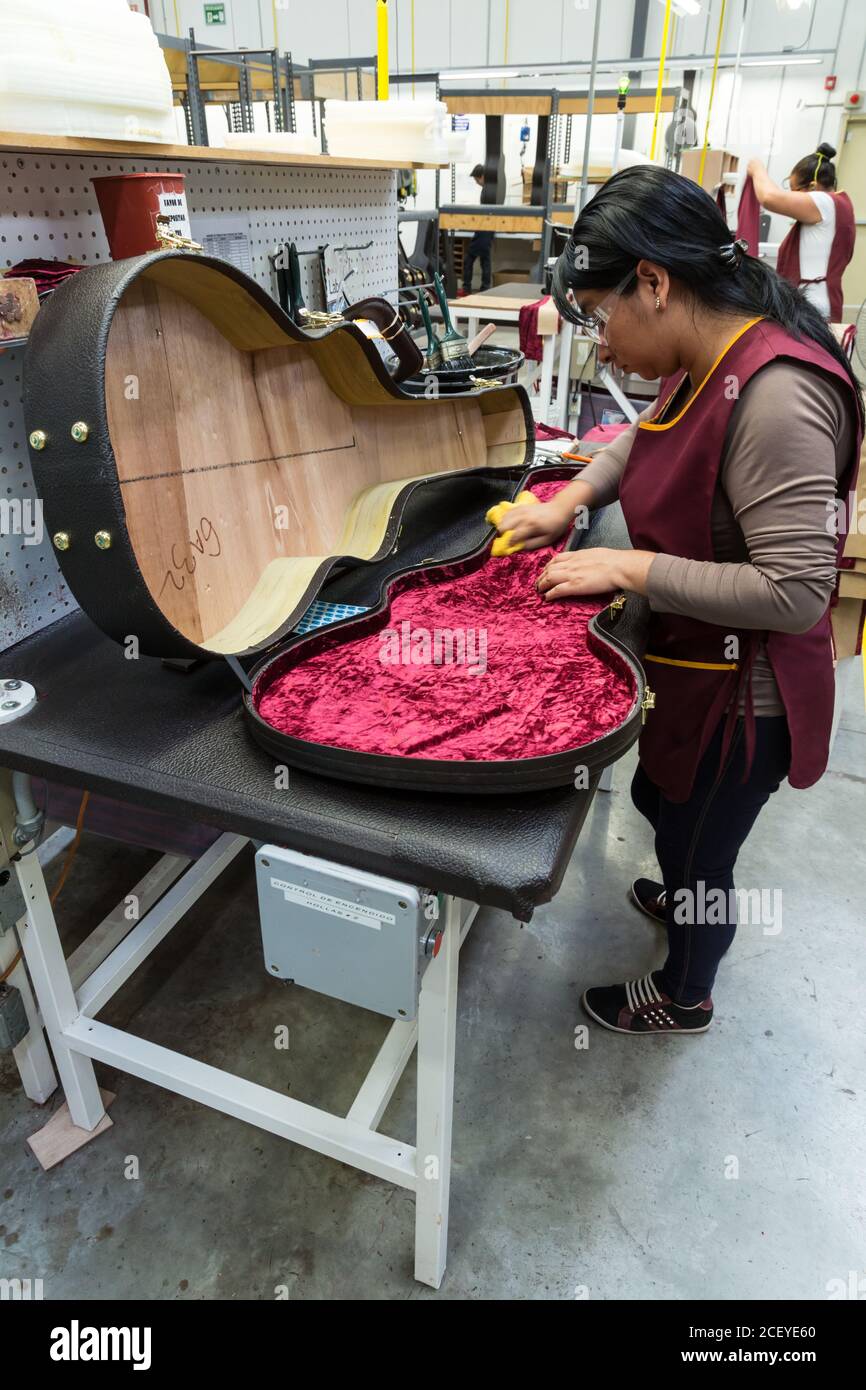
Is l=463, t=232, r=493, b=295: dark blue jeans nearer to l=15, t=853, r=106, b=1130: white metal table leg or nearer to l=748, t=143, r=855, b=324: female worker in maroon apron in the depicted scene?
l=748, t=143, r=855, b=324: female worker in maroon apron

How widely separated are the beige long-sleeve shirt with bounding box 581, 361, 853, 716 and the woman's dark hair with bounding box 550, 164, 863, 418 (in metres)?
0.10

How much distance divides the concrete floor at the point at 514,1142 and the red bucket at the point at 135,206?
4.50 ft

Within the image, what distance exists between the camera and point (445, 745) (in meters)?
0.90

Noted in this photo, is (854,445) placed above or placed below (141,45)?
below

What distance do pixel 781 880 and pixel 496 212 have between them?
4898 millimetres

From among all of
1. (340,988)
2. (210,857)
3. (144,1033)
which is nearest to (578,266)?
(340,988)

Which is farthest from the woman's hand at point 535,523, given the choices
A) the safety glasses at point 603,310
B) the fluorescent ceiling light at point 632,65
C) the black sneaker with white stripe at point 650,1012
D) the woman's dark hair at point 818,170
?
the fluorescent ceiling light at point 632,65

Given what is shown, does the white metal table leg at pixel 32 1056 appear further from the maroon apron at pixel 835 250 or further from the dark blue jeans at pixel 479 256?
the dark blue jeans at pixel 479 256

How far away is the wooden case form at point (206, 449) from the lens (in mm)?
821

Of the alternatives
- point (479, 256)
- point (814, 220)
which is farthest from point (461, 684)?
point (479, 256)

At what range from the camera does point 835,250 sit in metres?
3.61

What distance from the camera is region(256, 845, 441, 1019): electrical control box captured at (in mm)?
826

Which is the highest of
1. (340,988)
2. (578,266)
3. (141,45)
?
(141,45)
